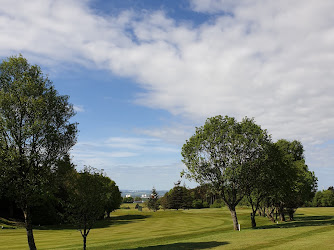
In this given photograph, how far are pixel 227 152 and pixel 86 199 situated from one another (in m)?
27.2

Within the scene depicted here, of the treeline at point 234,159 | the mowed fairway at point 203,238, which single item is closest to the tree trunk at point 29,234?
the mowed fairway at point 203,238

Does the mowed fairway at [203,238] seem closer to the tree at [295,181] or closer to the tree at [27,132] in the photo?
the tree at [295,181]

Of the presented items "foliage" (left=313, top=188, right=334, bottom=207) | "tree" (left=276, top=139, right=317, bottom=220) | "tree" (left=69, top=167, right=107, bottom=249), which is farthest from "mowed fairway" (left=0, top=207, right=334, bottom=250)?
"foliage" (left=313, top=188, right=334, bottom=207)

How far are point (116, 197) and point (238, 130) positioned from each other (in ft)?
269

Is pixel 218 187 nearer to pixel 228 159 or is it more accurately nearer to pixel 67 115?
pixel 228 159

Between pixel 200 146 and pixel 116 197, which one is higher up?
pixel 200 146

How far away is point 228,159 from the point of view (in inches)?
1929

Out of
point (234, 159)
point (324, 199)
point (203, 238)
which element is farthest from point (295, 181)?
point (324, 199)

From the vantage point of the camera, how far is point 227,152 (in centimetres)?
4941

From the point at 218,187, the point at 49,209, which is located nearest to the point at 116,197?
the point at 49,209

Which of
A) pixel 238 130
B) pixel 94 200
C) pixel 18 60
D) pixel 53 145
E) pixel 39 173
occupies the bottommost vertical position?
pixel 94 200

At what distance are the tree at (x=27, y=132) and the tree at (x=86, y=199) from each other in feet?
11.9

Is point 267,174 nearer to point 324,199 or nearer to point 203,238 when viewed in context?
point 203,238

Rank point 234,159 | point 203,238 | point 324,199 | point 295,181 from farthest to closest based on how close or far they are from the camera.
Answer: point 324,199 → point 295,181 → point 234,159 → point 203,238
